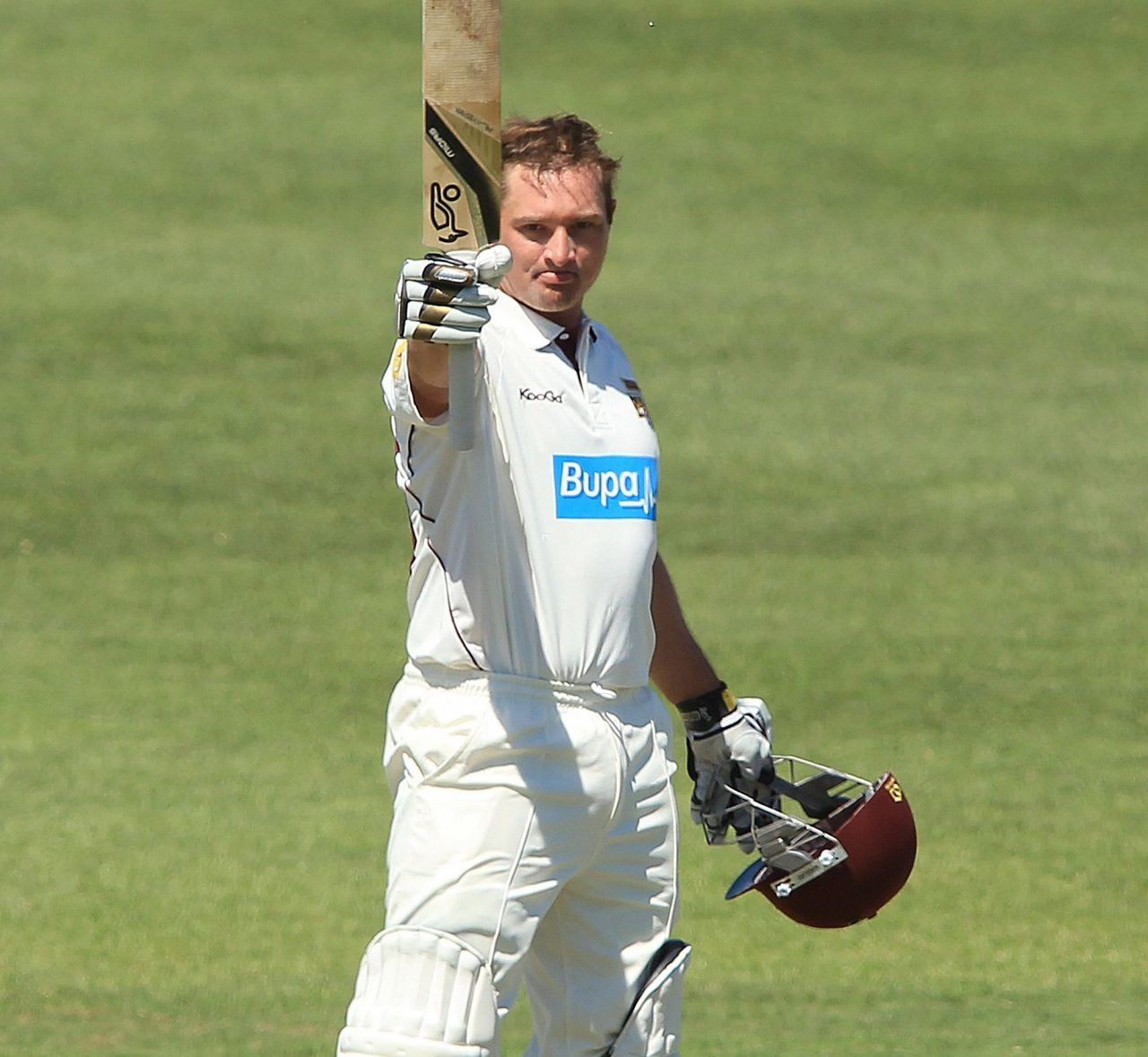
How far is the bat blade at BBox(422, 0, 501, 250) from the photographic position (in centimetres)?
353

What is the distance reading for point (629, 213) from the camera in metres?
14.8

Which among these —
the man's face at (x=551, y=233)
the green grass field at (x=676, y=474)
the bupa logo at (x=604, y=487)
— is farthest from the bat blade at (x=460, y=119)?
the green grass field at (x=676, y=474)

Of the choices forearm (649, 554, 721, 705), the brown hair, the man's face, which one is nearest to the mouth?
the man's face

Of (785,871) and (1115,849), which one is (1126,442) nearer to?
(1115,849)

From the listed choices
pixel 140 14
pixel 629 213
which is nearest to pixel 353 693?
pixel 629 213

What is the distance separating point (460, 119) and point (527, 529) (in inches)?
27.9

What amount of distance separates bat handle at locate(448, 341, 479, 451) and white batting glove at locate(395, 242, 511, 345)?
0.06 m

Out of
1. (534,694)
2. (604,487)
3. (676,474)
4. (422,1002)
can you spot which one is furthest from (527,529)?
(676,474)

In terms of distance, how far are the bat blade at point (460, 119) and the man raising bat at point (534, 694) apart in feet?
0.33

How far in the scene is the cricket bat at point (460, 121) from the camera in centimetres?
353

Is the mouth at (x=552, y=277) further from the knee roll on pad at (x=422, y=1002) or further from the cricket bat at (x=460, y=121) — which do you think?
the knee roll on pad at (x=422, y=1002)

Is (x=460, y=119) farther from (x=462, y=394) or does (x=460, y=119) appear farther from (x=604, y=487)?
(x=604, y=487)

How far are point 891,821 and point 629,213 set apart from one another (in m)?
10.8

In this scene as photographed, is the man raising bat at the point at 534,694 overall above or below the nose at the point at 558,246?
below
